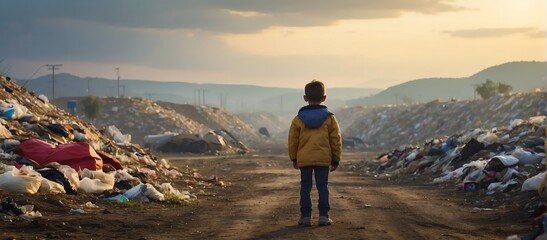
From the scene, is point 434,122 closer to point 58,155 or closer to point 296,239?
point 58,155

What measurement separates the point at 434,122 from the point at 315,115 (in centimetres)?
5762

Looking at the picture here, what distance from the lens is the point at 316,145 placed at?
32.3 feet

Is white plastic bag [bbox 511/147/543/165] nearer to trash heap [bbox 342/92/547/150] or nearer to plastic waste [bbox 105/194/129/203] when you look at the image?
plastic waste [bbox 105/194/129/203]

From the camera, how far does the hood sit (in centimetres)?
987

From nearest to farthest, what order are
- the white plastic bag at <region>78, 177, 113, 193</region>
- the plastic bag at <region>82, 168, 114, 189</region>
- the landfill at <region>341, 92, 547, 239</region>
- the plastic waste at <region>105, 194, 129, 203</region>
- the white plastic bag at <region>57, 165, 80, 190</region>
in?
the plastic waste at <region>105, 194, 129, 203</region> → the white plastic bag at <region>57, 165, 80, 190</region> → the white plastic bag at <region>78, 177, 113, 193</region> → the landfill at <region>341, 92, 547, 239</region> → the plastic bag at <region>82, 168, 114, 189</region>

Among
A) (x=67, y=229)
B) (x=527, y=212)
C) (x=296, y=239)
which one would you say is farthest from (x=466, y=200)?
(x=67, y=229)

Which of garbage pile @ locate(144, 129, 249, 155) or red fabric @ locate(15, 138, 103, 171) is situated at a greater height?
red fabric @ locate(15, 138, 103, 171)

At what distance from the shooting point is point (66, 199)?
496 inches

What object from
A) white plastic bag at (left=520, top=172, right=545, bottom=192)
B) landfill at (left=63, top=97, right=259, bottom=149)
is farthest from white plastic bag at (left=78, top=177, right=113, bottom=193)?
landfill at (left=63, top=97, right=259, bottom=149)

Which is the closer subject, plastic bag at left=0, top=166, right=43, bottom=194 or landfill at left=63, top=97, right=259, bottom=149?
plastic bag at left=0, top=166, right=43, bottom=194

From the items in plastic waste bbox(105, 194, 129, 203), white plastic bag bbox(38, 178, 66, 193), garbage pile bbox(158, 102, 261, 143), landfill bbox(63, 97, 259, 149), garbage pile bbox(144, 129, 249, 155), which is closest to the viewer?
white plastic bag bbox(38, 178, 66, 193)

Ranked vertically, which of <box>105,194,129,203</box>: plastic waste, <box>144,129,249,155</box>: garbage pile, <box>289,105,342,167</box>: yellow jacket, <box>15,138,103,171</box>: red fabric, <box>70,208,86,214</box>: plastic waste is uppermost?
<box>289,105,342,167</box>: yellow jacket

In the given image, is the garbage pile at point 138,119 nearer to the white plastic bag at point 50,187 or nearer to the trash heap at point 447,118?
the trash heap at point 447,118

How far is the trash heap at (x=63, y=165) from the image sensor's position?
42.2 feet
